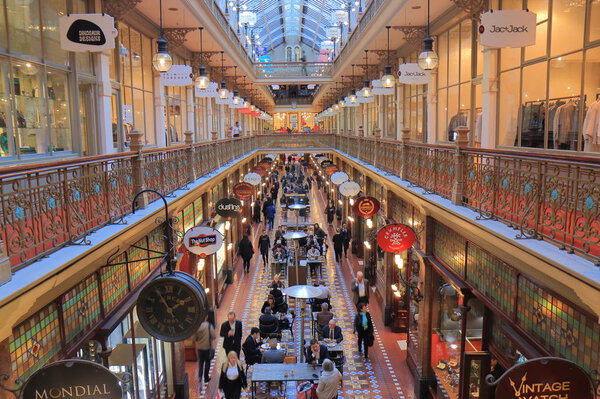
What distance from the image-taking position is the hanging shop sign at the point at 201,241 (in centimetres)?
1050

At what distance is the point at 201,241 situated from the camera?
1059 cm

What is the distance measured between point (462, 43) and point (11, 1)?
1029 cm

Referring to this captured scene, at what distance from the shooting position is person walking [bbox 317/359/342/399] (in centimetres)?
857

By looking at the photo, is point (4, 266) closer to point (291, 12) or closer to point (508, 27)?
point (508, 27)

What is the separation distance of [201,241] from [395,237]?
4.02m

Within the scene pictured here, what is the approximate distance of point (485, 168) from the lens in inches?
264

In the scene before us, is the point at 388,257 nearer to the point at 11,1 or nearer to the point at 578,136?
the point at 578,136

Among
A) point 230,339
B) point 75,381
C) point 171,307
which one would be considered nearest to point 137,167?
point 171,307

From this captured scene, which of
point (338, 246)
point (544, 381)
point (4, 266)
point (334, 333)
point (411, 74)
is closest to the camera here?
point (544, 381)

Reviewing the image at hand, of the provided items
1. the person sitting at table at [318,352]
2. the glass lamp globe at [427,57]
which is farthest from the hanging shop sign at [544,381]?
the glass lamp globe at [427,57]

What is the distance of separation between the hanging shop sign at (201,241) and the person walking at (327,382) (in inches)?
136

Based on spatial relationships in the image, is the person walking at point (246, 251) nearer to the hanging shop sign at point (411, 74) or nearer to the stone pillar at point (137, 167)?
the hanging shop sign at point (411, 74)

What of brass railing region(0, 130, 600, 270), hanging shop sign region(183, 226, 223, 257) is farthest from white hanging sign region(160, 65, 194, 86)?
hanging shop sign region(183, 226, 223, 257)

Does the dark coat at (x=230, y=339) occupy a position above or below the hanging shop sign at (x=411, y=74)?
below
